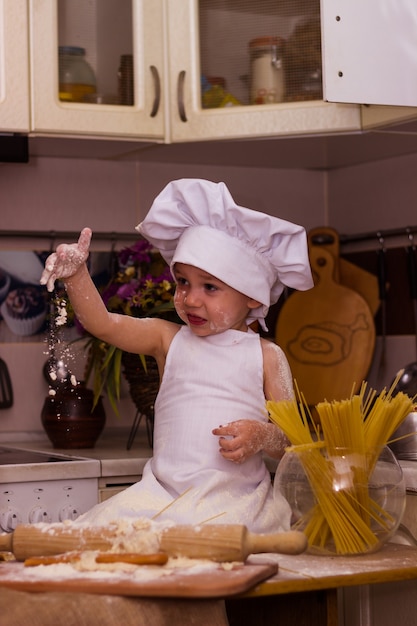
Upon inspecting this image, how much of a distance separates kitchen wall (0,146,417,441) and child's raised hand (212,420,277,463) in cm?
90

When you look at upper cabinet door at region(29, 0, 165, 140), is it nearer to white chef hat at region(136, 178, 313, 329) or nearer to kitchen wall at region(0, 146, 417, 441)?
kitchen wall at region(0, 146, 417, 441)

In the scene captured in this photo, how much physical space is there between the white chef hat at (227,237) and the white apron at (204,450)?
0.37 ft

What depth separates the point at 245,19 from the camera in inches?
86.4

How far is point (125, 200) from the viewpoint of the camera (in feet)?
8.36

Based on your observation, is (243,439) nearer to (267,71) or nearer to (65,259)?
(65,259)

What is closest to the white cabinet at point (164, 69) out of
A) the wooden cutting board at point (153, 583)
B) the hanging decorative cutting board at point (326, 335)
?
the hanging decorative cutting board at point (326, 335)

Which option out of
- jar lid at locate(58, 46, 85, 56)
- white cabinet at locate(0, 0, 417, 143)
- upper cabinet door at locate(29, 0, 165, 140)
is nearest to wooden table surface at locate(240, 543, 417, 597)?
white cabinet at locate(0, 0, 417, 143)

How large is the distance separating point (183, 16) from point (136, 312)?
61 centimetres

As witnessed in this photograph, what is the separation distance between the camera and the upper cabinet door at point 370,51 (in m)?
1.90

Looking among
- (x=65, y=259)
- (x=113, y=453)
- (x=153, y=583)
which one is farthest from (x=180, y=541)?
(x=113, y=453)

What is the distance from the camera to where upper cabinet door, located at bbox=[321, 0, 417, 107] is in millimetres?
1904

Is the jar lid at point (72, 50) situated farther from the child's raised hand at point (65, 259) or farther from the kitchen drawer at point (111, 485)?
the kitchen drawer at point (111, 485)

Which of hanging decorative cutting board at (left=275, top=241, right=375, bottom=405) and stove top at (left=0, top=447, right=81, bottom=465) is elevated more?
hanging decorative cutting board at (left=275, top=241, right=375, bottom=405)

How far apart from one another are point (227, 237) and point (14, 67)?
665 mm
